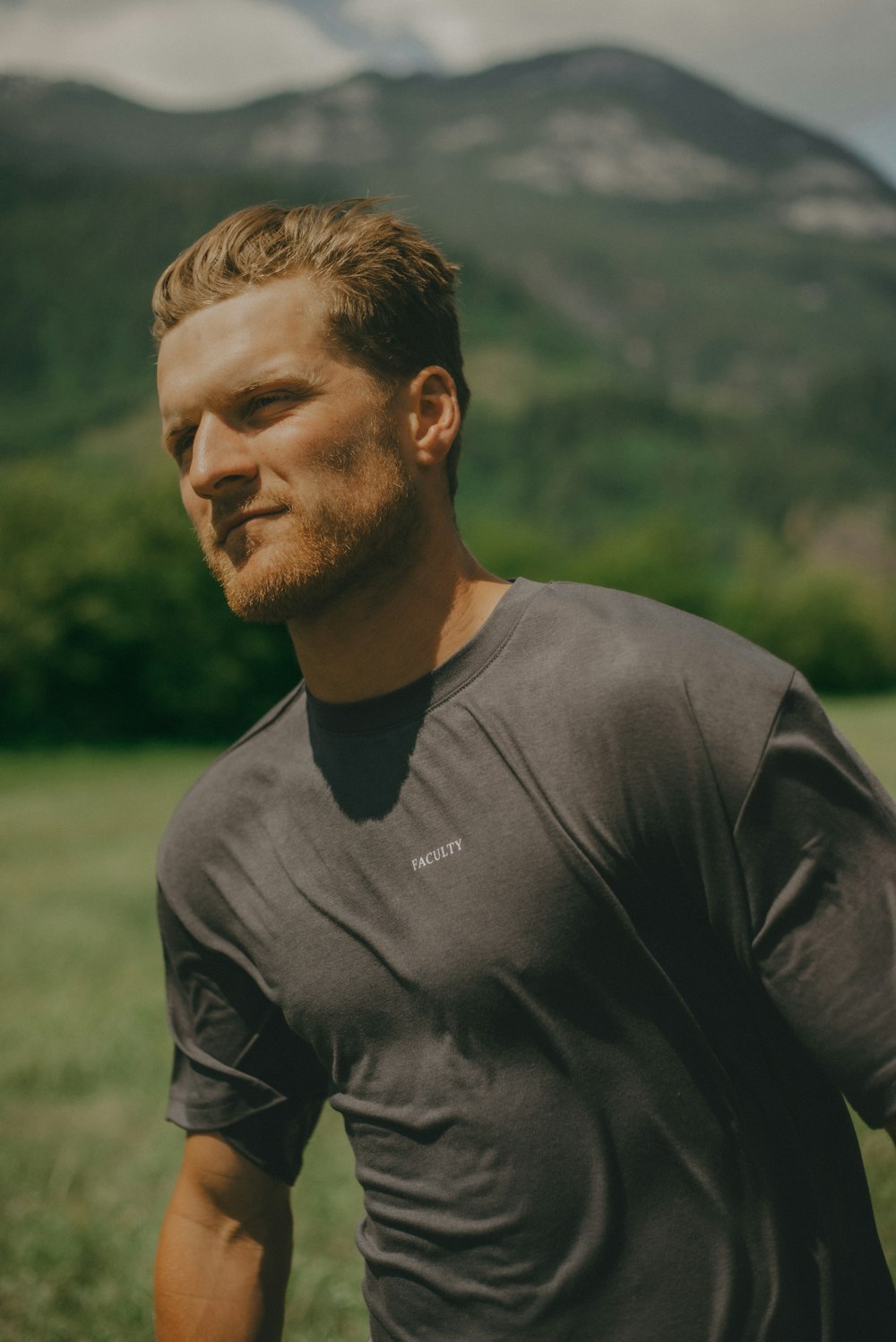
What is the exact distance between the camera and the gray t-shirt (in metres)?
1.87

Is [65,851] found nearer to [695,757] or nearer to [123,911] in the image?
[123,911]

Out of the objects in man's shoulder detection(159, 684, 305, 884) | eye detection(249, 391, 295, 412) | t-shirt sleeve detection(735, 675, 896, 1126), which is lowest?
man's shoulder detection(159, 684, 305, 884)

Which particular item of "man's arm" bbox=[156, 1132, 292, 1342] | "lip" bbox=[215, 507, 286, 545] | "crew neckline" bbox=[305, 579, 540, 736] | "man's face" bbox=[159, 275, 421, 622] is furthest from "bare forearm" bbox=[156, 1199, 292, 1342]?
"lip" bbox=[215, 507, 286, 545]

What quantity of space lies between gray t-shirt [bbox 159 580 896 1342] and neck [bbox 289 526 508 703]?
0.06m

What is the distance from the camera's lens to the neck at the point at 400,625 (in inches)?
89.7

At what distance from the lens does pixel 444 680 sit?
2.23 meters

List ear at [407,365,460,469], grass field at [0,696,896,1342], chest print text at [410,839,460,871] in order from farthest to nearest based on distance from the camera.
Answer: grass field at [0,696,896,1342], ear at [407,365,460,469], chest print text at [410,839,460,871]

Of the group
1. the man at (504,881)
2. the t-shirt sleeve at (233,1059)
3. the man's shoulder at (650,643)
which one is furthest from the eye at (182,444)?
the t-shirt sleeve at (233,1059)

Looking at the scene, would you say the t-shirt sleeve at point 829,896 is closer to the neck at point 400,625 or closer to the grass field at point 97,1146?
the neck at point 400,625

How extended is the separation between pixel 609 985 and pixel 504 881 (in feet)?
0.83

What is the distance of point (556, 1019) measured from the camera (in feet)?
6.62

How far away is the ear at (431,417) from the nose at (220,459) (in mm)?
335

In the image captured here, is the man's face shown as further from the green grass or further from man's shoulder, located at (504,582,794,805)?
the green grass

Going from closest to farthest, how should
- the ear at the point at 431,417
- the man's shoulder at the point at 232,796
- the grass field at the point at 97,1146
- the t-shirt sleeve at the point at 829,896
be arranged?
1. the t-shirt sleeve at the point at 829,896
2. the ear at the point at 431,417
3. the man's shoulder at the point at 232,796
4. the grass field at the point at 97,1146
